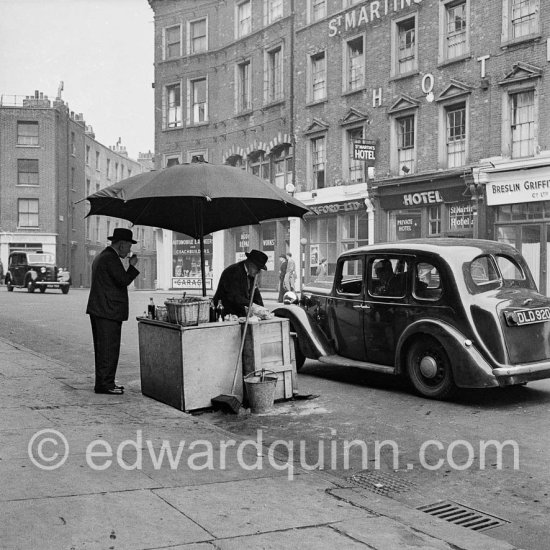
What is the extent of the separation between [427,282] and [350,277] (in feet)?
4.55

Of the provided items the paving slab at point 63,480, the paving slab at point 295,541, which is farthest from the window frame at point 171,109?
the paving slab at point 295,541

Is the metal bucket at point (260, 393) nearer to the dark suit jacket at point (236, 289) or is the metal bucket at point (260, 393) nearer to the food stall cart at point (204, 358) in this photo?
the food stall cart at point (204, 358)

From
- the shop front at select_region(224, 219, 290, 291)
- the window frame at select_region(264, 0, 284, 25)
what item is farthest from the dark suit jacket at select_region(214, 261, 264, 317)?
the window frame at select_region(264, 0, 284, 25)

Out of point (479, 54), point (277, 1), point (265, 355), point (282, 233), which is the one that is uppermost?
point (277, 1)

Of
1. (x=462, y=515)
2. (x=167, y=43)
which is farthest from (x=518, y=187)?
(x=167, y=43)

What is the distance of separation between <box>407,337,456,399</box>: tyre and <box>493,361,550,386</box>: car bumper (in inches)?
21.6

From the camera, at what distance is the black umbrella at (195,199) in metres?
6.96

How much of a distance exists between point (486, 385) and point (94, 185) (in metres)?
54.0

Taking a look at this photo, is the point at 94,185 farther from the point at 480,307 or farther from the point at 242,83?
the point at 480,307

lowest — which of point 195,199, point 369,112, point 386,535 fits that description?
point 386,535

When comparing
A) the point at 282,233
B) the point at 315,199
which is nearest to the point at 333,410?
the point at 315,199

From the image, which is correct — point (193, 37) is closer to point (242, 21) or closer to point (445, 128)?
point (242, 21)

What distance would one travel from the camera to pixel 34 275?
3500 centimetres

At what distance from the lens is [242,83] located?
32.4 m
